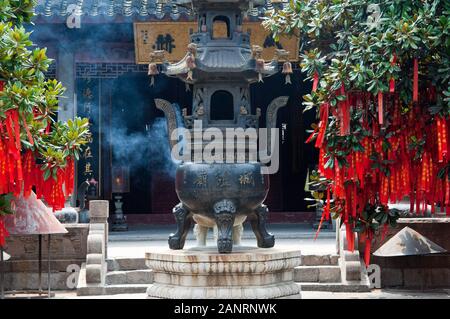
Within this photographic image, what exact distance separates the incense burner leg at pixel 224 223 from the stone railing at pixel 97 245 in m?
3.34

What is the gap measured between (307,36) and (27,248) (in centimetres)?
591

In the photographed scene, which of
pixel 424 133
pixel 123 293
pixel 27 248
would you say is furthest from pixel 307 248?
pixel 424 133

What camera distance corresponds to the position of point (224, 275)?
9305mm

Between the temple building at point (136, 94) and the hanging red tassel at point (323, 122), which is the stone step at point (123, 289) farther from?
the temple building at point (136, 94)

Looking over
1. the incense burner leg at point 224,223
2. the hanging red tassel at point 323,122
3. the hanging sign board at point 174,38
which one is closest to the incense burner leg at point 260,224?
the incense burner leg at point 224,223

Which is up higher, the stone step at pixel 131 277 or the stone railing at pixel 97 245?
the stone railing at pixel 97 245

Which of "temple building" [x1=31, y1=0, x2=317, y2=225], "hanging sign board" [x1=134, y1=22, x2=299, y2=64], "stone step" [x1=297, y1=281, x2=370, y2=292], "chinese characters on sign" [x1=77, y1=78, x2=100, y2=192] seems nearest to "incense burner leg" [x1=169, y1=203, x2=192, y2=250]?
"stone step" [x1=297, y1=281, x2=370, y2=292]

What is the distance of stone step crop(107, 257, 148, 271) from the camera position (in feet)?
43.0

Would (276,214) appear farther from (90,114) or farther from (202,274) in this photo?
(202,274)

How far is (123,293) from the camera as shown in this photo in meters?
12.4

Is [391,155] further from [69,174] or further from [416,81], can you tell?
[69,174]

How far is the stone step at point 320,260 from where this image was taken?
13.2m

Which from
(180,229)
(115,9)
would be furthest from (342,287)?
(115,9)

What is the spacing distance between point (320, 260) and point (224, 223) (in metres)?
3.88
